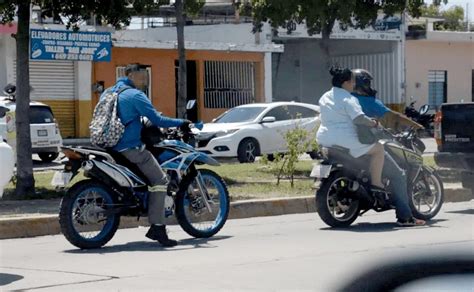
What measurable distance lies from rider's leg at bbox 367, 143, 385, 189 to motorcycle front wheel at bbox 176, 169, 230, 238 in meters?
1.72

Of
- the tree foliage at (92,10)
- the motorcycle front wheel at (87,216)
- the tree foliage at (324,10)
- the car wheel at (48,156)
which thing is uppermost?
the tree foliage at (324,10)

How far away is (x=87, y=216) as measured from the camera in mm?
9492

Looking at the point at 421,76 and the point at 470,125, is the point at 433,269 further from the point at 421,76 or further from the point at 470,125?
the point at 421,76

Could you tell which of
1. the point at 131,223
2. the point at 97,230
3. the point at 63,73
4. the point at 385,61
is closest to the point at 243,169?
the point at 131,223

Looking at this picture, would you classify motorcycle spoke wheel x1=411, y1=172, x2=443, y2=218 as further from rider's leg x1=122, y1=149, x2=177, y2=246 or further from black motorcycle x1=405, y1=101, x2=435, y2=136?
rider's leg x1=122, y1=149, x2=177, y2=246

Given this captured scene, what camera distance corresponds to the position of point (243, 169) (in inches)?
744

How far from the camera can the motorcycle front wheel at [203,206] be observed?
1020cm

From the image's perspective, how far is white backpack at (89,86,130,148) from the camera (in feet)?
31.5

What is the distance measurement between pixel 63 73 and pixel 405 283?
3082 centimetres

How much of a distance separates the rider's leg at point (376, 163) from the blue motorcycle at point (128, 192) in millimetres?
1716

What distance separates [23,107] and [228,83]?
934 inches

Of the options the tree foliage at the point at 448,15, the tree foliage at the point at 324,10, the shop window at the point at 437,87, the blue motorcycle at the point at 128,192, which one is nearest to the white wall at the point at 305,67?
the shop window at the point at 437,87

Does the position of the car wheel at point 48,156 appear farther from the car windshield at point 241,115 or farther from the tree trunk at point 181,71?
the car windshield at point 241,115

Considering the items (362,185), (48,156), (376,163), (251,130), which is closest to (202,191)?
(362,185)
